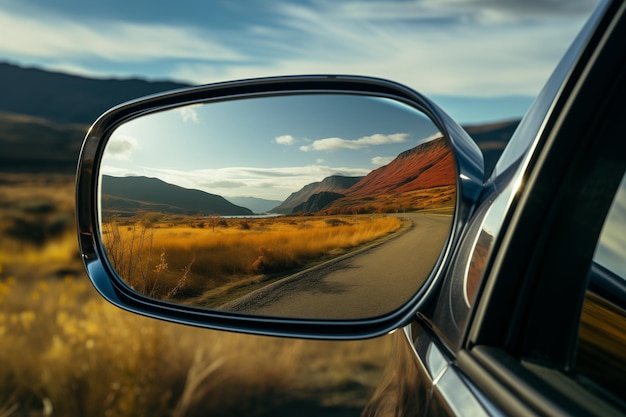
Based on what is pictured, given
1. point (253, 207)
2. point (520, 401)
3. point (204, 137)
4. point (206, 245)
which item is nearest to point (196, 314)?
point (206, 245)

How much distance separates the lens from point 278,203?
180 cm

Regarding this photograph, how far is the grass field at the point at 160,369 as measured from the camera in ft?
18.9

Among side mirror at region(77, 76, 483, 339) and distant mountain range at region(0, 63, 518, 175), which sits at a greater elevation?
distant mountain range at region(0, 63, 518, 175)

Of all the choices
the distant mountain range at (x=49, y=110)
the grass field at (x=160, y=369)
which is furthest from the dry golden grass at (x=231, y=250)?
the distant mountain range at (x=49, y=110)

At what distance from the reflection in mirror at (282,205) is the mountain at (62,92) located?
2115 inches

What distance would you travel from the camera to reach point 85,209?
2299mm

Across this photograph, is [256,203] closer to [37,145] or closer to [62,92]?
→ [37,145]

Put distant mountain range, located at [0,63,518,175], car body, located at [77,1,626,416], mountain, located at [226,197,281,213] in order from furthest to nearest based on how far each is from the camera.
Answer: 1. distant mountain range, located at [0,63,518,175]
2. mountain, located at [226,197,281,213]
3. car body, located at [77,1,626,416]

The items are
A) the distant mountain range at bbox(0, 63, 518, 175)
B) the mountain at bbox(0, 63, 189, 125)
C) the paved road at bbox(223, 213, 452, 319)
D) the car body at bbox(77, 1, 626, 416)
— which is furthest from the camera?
the mountain at bbox(0, 63, 189, 125)

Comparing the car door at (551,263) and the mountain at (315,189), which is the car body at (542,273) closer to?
the car door at (551,263)

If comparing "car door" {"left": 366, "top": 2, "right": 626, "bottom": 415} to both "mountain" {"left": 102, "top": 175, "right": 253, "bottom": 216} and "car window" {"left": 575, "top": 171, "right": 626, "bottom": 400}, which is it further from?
"mountain" {"left": 102, "top": 175, "right": 253, "bottom": 216}

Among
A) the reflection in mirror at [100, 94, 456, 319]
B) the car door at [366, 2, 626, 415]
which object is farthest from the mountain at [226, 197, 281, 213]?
the car door at [366, 2, 626, 415]

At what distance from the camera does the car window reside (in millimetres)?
1082

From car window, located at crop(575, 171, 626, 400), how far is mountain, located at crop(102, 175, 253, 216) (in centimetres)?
86
